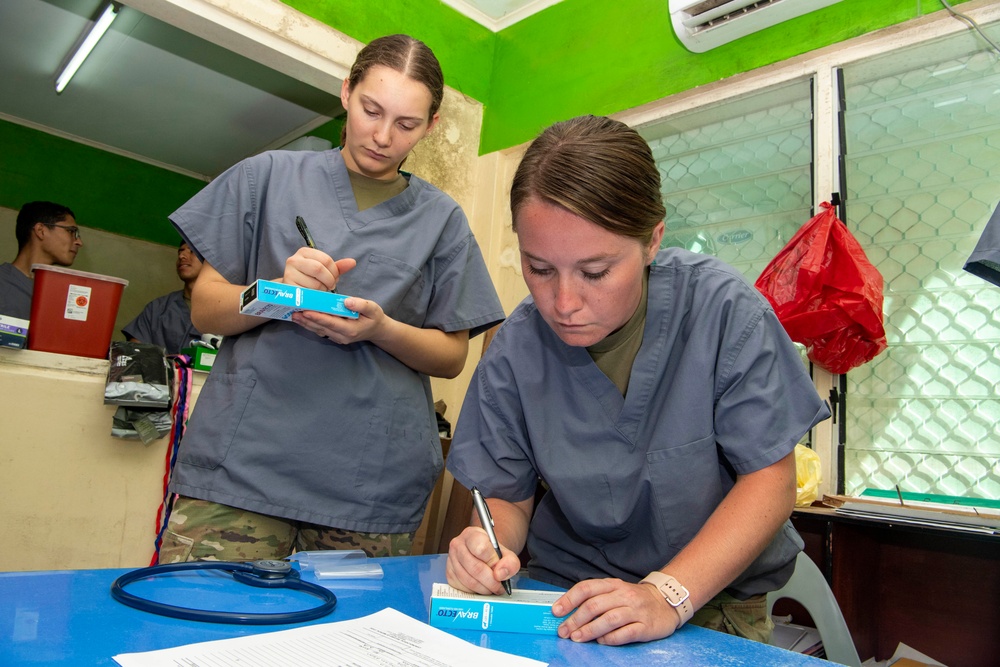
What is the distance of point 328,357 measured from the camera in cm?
140

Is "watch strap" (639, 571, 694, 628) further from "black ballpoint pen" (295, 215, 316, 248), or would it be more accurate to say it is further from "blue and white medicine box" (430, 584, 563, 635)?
"black ballpoint pen" (295, 215, 316, 248)

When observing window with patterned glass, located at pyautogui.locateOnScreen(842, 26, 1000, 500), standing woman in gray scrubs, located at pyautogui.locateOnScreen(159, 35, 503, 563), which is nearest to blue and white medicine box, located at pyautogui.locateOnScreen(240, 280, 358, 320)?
standing woman in gray scrubs, located at pyautogui.locateOnScreen(159, 35, 503, 563)

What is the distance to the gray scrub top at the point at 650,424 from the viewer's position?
3.52 feet

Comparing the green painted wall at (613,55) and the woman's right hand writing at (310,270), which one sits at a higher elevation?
the green painted wall at (613,55)

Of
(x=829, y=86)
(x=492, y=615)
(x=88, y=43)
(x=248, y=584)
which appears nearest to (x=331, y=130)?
(x=88, y=43)

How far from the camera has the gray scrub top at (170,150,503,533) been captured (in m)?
1.32

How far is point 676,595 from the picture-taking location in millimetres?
893

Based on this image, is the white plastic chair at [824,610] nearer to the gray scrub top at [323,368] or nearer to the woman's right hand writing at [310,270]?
the gray scrub top at [323,368]

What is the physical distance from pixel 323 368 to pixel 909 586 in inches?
78.9

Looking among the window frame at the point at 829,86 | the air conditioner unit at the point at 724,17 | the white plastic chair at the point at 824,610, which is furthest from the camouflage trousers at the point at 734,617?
the air conditioner unit at the point at 724,17

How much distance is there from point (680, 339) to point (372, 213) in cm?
71

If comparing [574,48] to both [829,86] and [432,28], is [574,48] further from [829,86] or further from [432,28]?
[829,86]

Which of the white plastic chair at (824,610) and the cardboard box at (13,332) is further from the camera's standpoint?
the cardboard box at (13,332)

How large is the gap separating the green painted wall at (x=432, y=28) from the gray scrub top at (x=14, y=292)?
209cm
